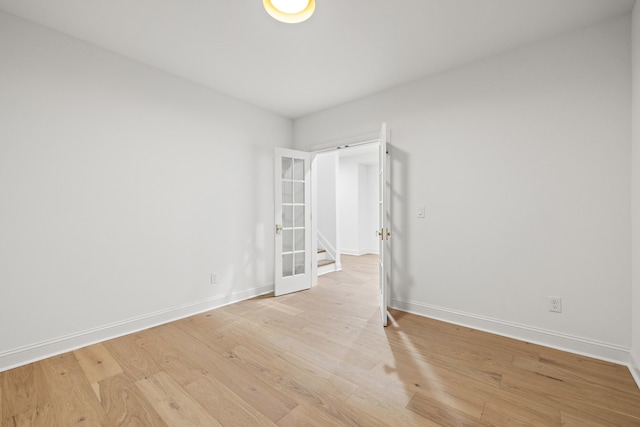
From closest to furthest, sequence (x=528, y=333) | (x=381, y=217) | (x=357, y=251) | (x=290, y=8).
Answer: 1. (x=290, y=8)
2. (x=528, y=333)
3. (x=381, y=217)
4. (x=357, y=251)

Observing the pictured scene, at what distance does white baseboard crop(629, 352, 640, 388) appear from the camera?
71.7 inches

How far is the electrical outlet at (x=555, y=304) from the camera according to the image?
230 cm

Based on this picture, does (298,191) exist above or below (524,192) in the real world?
above

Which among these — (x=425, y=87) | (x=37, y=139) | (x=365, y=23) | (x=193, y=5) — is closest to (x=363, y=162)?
(x=425, y=87)

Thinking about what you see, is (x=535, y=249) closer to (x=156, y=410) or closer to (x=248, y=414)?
(x=248, y=414)

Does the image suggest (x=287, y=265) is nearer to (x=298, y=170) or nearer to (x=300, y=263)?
(x=300, y=263)

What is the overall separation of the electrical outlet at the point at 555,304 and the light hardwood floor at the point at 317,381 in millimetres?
328

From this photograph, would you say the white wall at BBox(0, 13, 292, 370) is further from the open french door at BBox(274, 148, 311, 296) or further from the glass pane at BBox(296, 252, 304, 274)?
the glass pane at BBox(296, 252, 304, 274)

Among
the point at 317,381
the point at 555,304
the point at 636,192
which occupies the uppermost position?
the point at 636,192

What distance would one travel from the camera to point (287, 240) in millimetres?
4055

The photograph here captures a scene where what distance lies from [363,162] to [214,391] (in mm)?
6525

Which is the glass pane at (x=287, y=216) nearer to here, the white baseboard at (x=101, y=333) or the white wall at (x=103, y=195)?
the white wall at (x=103, y=195)

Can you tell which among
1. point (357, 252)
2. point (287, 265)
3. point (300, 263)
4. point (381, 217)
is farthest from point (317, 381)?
point (357, 252)

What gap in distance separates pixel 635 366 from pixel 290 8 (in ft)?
11.0
